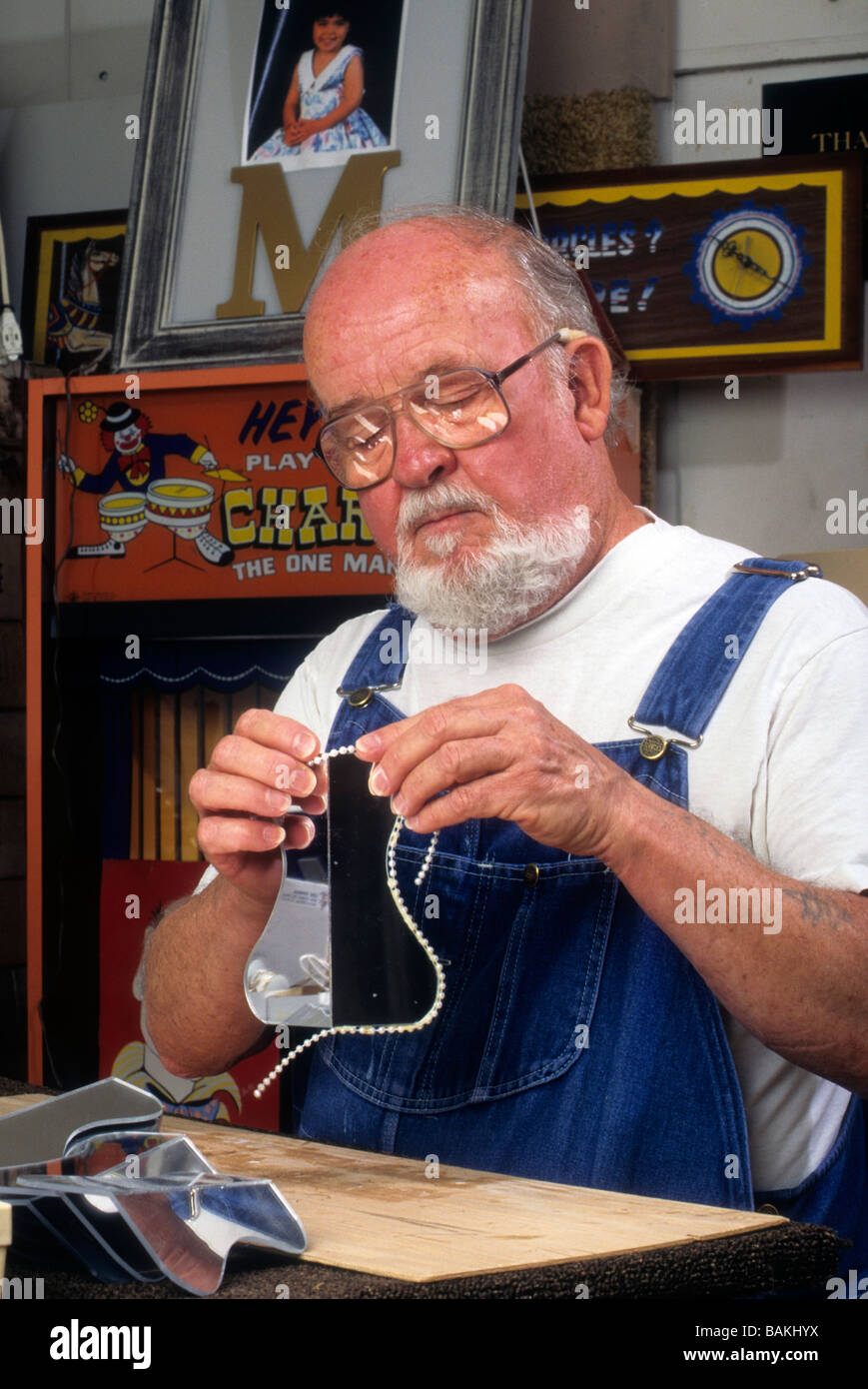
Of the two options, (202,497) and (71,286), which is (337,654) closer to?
(202,497)

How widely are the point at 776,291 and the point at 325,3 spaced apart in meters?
1.10

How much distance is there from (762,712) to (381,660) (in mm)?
481

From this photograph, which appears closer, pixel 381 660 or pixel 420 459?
pixel 420 459

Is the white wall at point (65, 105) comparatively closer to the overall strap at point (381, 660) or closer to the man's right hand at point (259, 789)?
the overall strap at point (381, 660)

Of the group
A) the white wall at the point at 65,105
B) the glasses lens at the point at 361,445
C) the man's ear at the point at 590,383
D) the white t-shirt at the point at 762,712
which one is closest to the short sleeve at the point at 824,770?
the white t-shirt at the point at 762,712

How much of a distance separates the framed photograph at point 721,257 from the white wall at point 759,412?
0.16 meters

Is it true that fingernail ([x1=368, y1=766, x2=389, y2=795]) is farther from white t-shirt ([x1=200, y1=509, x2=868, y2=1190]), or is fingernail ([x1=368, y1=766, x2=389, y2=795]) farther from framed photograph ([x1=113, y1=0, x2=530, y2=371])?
framed photograph ([x1=113, y1=0, x2=530, y2=371])

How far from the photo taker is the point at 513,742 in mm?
1103

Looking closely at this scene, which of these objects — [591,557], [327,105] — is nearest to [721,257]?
[327,105]

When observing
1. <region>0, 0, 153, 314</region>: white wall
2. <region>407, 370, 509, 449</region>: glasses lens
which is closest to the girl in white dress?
<region>0, 0, 153, 314</region>: white wall

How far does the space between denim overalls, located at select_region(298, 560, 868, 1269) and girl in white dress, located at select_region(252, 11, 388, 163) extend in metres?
1.69

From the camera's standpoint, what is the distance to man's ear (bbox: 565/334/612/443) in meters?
1.55

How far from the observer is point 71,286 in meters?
3.45

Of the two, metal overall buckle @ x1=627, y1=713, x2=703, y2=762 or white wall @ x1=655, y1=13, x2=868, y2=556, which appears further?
white wall @ x1=655, y1=13, x2=868, y2=556
